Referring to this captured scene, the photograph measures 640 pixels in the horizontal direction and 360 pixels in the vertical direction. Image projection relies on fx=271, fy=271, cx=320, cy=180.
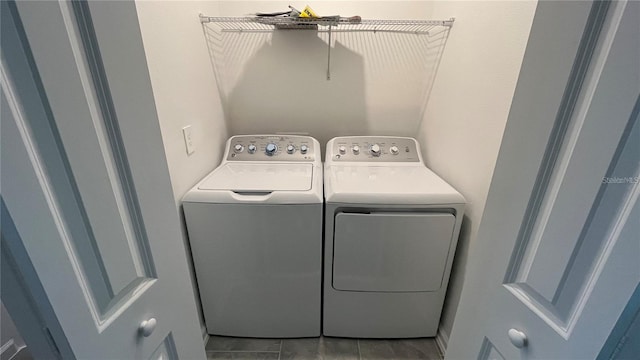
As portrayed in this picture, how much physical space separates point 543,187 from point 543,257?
15 centimetres

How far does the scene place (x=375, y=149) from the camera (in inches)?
71.4

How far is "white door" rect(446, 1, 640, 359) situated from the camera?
0.42 metres

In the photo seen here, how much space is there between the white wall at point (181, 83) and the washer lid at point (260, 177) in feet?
0.38

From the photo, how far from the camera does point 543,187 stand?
548 millimetres

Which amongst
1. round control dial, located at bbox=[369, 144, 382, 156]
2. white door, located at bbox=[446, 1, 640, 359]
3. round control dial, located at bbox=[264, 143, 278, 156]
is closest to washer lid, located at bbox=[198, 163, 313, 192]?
round control dial, located at bbox=[264, 143, 278, 156]

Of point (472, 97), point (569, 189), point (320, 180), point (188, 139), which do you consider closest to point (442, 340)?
point (320, 180)

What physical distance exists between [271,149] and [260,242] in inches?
25.5

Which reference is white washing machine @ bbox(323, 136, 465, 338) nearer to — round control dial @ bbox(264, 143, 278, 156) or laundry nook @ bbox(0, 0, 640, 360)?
laundry nook @ bbox(0, 0, 640, 360)

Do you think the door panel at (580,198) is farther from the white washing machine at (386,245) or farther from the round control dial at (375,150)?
the round control dial at (375,150)

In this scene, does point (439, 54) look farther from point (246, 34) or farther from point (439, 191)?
point (246, 34)

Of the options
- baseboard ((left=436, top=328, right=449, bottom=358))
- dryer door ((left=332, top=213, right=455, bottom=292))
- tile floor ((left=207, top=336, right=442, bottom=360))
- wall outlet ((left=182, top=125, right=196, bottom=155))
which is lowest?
tile floor ((left=207, top=336, right=442, bottom=360))

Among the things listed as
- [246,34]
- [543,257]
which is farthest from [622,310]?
[246,34]

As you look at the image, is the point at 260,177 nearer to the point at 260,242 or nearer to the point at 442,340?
the point at 260,242

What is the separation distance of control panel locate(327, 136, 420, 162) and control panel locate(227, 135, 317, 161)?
17cm
